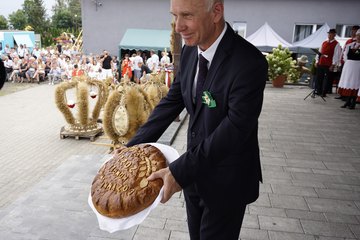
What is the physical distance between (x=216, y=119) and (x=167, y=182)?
0.36 meters

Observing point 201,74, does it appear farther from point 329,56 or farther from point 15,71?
point 15,71

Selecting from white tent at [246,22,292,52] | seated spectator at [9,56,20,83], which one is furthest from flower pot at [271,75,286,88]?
seated spectator at [9,56,20,83]

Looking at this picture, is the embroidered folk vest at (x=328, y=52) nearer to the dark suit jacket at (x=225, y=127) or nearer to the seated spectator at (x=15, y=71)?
the dark suit jacket at (x=225, y=127)

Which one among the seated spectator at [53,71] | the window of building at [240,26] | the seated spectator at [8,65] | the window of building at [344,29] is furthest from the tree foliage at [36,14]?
the window of building at [344,29]

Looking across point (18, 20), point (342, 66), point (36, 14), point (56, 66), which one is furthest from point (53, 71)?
point (18, 20)

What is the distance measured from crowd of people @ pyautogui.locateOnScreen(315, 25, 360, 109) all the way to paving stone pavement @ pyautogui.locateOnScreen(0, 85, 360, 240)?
66 centimetres

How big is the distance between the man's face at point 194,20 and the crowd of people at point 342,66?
7.91 m

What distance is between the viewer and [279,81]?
1274 centimetres

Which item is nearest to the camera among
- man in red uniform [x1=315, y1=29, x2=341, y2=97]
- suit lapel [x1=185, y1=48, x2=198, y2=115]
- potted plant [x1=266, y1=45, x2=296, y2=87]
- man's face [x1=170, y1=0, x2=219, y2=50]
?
man's face [x1=170, y1=0, x2=219, y2=50]

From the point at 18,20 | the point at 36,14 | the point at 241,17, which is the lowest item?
the point at 18,20

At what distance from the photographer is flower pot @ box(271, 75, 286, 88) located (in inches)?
498

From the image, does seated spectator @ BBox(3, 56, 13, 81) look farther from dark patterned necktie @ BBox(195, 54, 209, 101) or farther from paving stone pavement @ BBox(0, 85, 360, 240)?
dark patterned necktie @ BBox(195, 54, 209, 101)

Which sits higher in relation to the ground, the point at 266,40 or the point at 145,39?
the point at 266,40

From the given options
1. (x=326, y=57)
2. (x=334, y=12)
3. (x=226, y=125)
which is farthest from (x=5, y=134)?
(x=334, y=12)
